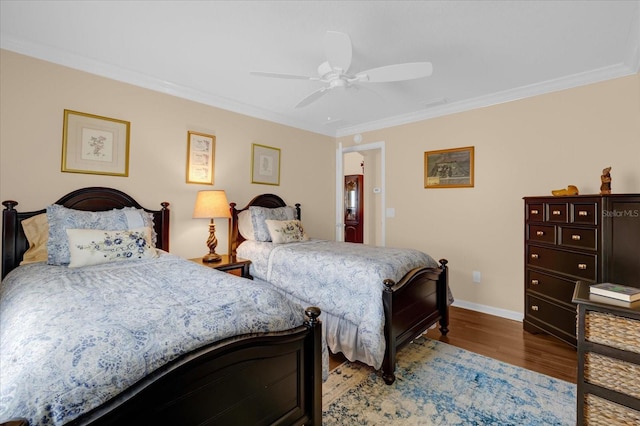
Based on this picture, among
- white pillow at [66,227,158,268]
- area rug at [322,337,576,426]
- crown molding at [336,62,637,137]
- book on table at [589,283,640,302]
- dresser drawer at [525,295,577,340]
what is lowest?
area rug at [322,337,576,426]

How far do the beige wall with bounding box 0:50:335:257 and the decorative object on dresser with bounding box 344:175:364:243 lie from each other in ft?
5.78

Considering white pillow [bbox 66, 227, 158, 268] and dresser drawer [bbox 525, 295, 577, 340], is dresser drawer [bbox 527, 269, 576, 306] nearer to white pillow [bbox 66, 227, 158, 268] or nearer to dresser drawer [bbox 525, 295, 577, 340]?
dresser drawer [bbox 525, 295, 577, 340]

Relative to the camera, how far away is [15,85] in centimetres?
228

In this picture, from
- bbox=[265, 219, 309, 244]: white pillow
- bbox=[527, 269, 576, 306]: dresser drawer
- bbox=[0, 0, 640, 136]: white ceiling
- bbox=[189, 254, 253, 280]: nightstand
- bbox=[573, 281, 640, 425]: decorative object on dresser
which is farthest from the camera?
bbox=[265, 219, 309, 244]: white pillow

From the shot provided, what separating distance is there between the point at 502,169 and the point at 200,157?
11.1 feet

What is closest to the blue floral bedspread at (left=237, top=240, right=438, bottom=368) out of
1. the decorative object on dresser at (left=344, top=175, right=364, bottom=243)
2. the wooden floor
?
the wooden floor

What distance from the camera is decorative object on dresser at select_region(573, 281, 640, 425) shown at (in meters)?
1.34

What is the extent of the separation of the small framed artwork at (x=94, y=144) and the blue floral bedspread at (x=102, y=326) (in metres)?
1.13

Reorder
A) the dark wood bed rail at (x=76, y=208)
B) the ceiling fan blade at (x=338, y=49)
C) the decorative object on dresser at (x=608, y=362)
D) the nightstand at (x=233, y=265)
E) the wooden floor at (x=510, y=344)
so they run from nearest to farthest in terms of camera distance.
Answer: the decorative object on dresser at (x=608, y=362)
the ceiling fan blade at (x=338, y=49)
the dark wood bed rail at (x=76, y=208)
the wooden floor at (x=510, y=344)
the nightstand at (x=233, y=265)

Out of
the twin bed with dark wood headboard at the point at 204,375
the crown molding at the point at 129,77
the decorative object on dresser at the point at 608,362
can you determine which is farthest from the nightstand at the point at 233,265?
the decorative object on dresser at the point at 608,362

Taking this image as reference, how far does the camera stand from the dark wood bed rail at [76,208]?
2215mm

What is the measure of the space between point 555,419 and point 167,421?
2.11 m

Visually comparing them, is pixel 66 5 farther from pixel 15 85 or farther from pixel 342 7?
pixel 342 7

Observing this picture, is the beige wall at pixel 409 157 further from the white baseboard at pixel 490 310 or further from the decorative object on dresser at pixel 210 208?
the decorative object on dresser at pixel 210 208
